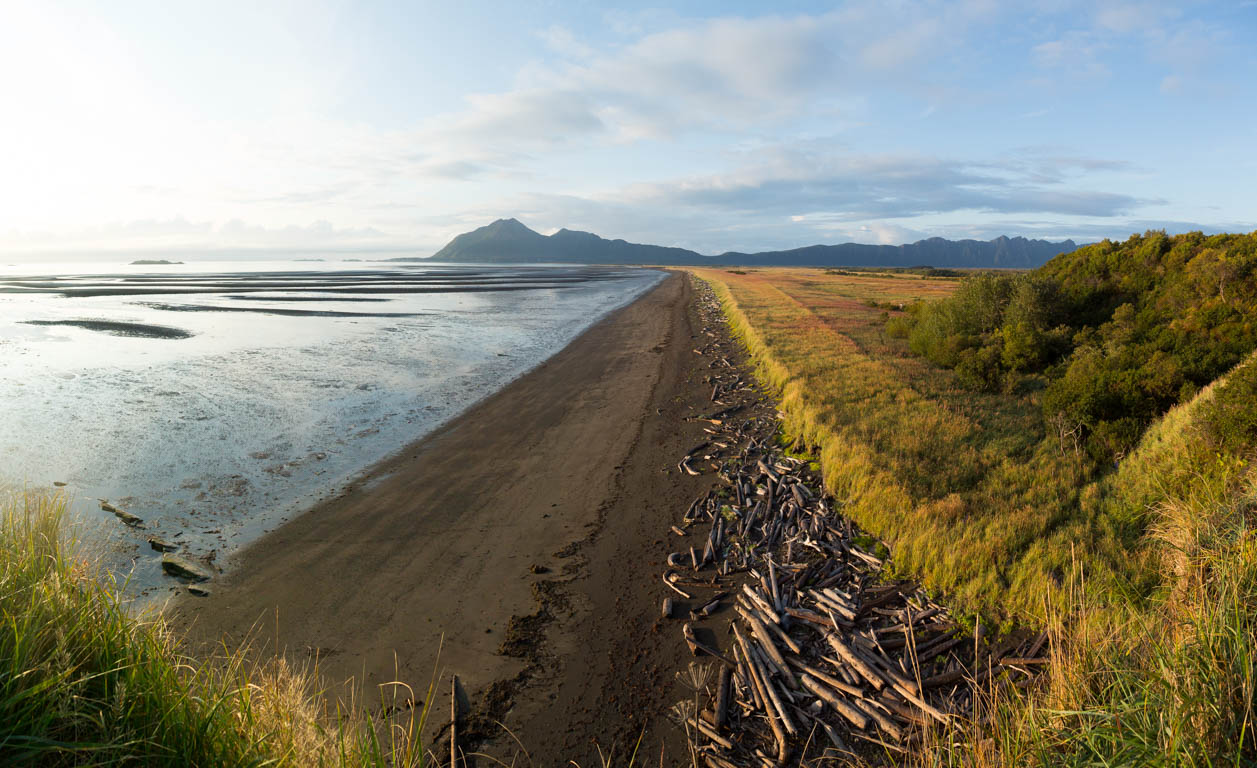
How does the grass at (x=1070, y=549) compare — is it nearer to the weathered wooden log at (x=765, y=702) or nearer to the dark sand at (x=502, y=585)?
the weathered wooden log at (x=765, y=702)

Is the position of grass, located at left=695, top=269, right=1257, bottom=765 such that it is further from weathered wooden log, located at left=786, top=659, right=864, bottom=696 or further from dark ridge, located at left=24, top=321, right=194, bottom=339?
dark ridge, located at left=24, top=321, right=194, bottom=339

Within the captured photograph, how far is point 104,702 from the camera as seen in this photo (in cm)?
301

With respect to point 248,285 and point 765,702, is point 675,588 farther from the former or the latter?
point 248,285

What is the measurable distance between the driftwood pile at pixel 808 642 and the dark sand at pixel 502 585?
0.49 metres

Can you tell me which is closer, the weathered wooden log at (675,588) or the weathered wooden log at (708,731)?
the weathered wooden log at (708,731)

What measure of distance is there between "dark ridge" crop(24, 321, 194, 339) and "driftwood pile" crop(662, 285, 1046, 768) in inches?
1300

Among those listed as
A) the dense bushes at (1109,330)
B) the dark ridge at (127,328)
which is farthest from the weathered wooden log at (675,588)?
the dark ridge at (127,328)

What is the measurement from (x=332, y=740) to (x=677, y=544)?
5767 mm

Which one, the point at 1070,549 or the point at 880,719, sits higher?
the point at 1070,549

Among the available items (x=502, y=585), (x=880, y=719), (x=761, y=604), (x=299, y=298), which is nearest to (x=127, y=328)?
(x=299, y=298)

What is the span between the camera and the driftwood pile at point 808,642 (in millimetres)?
5137

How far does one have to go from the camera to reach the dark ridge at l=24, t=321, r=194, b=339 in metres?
29.8

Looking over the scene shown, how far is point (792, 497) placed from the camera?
393 inches

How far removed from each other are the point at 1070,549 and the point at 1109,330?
42.7 feet
